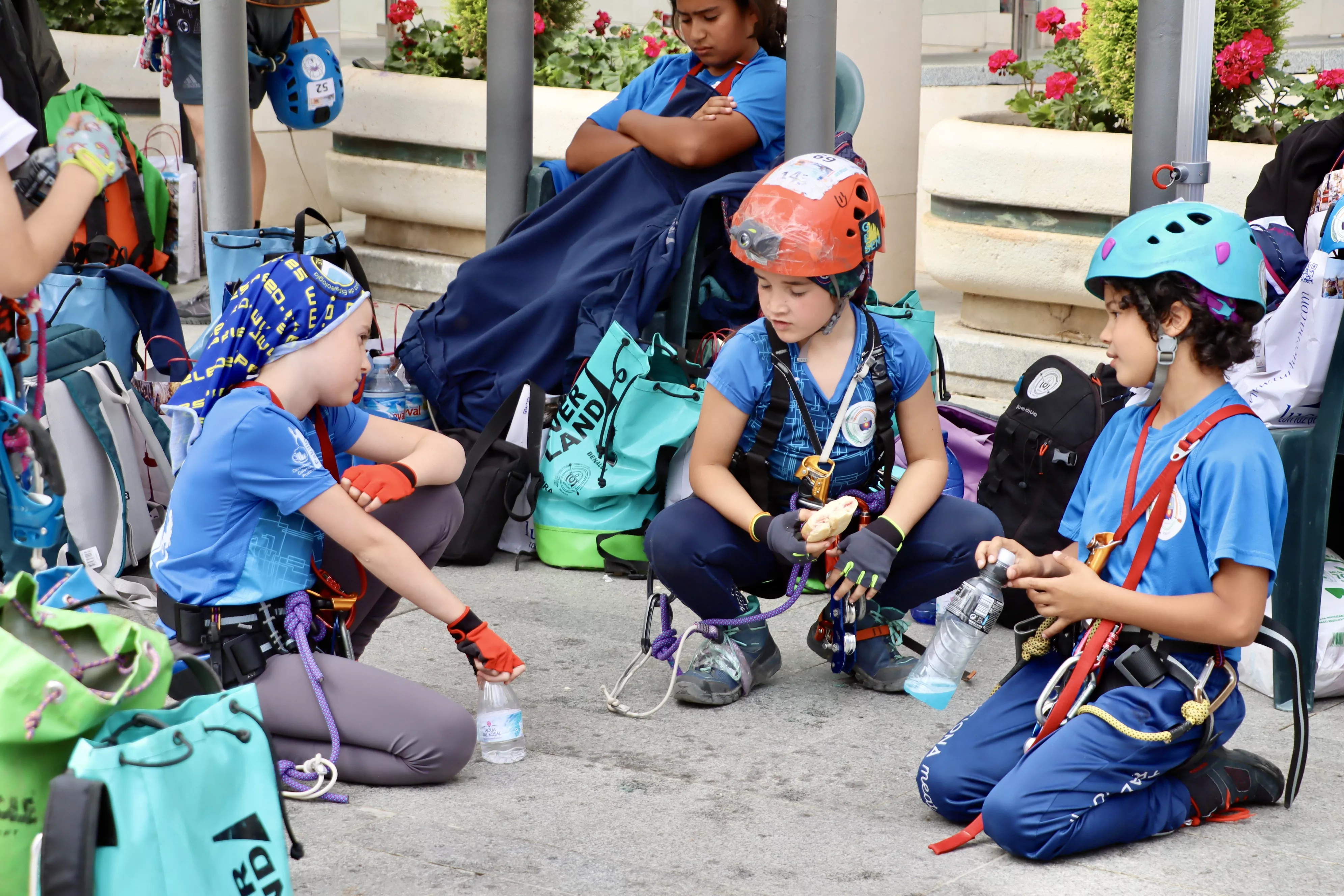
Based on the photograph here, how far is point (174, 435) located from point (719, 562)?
1.21 m

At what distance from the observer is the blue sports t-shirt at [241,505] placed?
2.75 m

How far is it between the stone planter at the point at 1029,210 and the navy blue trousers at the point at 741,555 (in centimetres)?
234

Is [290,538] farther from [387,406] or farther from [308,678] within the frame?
[387,406]

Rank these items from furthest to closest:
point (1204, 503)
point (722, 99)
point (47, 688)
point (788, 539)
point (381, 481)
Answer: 1. point (722, 99)
2. point (788, 539)
3. point (381, 481)
4. point (1204, 503)
5. point (47, 688)

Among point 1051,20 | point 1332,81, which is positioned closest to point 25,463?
point 1332,81

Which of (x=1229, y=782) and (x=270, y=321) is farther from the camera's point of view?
(x=270, y=321)

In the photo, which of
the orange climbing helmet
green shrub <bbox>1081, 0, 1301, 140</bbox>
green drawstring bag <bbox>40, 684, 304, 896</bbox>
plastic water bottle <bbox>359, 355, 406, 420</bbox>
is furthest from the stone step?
green drawstring bag <bbox>40, 684, 304, 896</bbox>

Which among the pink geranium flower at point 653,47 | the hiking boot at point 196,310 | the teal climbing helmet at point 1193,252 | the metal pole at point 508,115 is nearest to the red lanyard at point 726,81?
the metal pole at point 508,115

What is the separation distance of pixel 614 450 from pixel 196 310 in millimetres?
3248

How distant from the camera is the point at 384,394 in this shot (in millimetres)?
4531

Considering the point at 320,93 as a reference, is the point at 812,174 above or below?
below

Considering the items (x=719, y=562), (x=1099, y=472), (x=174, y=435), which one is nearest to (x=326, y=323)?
(x=174, y=435)

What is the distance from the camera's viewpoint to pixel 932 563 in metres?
3.30

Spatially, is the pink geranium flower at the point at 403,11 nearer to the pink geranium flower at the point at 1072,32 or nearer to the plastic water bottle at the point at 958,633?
the pink geranium flower at the point at 1072,32
